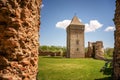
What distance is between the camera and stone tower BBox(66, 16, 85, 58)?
4600 cm

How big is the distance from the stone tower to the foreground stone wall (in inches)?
1626

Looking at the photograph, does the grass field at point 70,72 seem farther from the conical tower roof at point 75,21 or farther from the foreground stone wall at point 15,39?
the conical tower roof at point 75,21

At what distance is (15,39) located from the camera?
12.8 feet

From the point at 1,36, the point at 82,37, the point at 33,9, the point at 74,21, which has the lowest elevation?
the point at 1,36

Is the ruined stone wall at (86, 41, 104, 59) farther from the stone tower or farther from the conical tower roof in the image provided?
the conical tower roof

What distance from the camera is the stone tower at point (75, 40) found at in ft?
151

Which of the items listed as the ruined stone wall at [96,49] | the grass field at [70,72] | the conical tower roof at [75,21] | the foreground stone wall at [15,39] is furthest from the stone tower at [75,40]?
the foreground stone wall at [15,39]

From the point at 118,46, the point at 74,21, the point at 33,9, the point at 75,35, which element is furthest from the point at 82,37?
the point at 33,9

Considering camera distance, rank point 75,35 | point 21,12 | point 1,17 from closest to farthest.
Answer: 1. point 1,17
2. point 21,12
3. point 75,35

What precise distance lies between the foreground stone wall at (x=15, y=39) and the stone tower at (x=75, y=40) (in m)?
41.3

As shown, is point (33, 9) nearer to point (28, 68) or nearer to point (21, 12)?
point (21, 12)

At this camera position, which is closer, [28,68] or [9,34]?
[9,34]

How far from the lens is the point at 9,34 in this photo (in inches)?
150

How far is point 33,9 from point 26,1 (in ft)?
1.34
